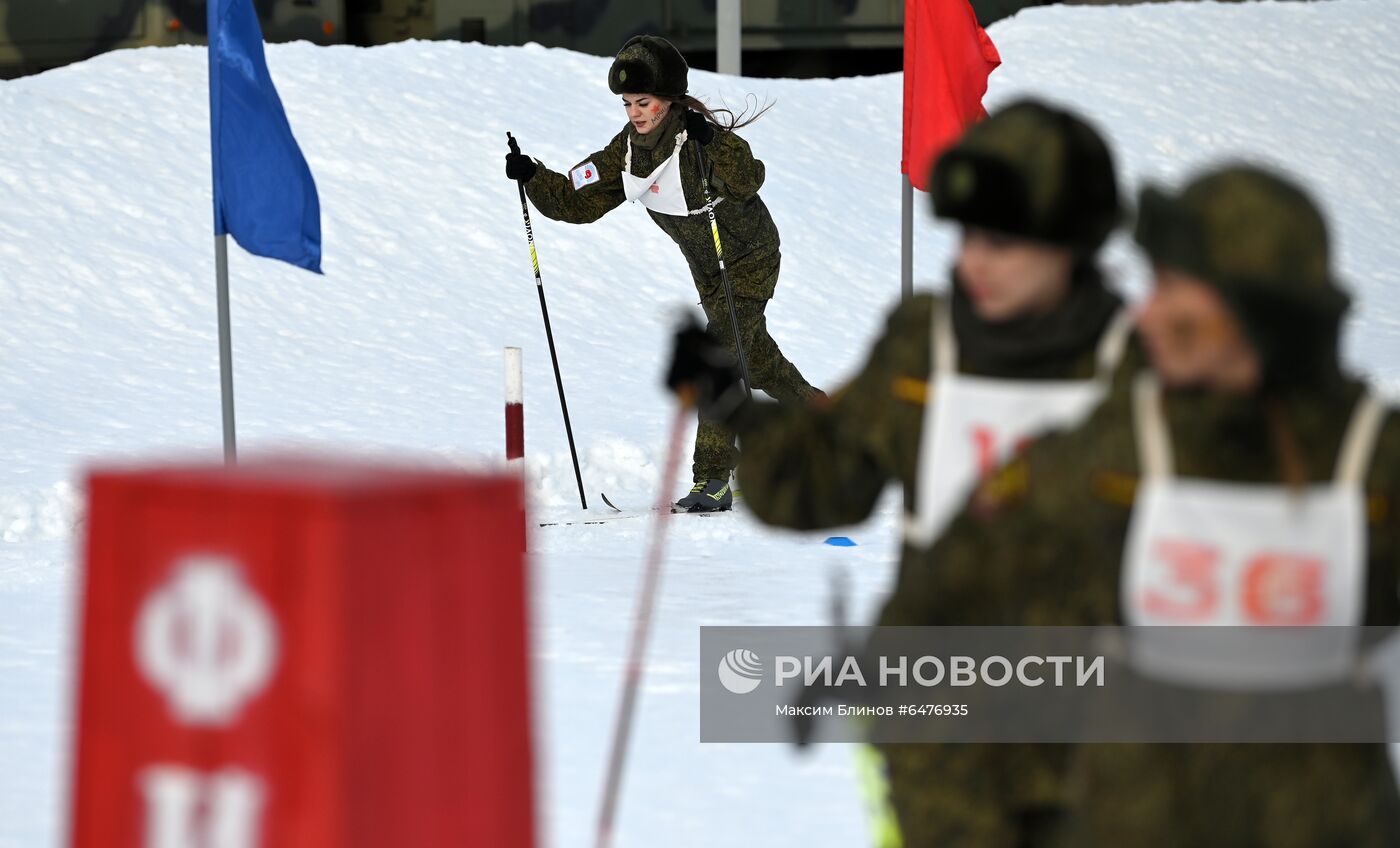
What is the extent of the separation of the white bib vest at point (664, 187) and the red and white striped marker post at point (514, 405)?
120cm

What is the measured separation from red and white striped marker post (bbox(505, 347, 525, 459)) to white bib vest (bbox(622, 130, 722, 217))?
→ 1.20m

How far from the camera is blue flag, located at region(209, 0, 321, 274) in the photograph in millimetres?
6695

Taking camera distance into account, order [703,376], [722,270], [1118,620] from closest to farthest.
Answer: [1118,620] → [703,376] → [722,270]

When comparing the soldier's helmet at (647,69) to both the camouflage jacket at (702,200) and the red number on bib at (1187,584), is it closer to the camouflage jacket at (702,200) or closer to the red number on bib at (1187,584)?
the camouflage jacket at (702,200)

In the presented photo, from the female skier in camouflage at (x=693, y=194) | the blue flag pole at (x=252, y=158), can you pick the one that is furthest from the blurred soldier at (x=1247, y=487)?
the female skier in camouflage at (x=693, y=194)

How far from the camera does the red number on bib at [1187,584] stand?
210 centimetres

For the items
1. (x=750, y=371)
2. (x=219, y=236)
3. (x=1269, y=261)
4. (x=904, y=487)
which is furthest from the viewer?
(x=750, y=371)

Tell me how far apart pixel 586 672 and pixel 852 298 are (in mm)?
8092

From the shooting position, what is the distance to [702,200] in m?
7.78

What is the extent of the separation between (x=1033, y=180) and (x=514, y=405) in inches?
172

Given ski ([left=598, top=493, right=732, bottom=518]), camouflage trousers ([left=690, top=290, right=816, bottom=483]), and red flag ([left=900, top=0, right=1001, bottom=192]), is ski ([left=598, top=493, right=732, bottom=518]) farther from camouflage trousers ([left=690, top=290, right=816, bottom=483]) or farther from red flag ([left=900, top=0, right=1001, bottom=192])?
red flag ([left=900, top=0, right=1001, bottom=192])

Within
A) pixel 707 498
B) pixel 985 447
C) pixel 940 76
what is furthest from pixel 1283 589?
pixel 940 76

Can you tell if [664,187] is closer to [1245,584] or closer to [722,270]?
[722,270]

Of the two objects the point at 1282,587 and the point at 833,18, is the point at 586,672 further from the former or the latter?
the point at 833,18
